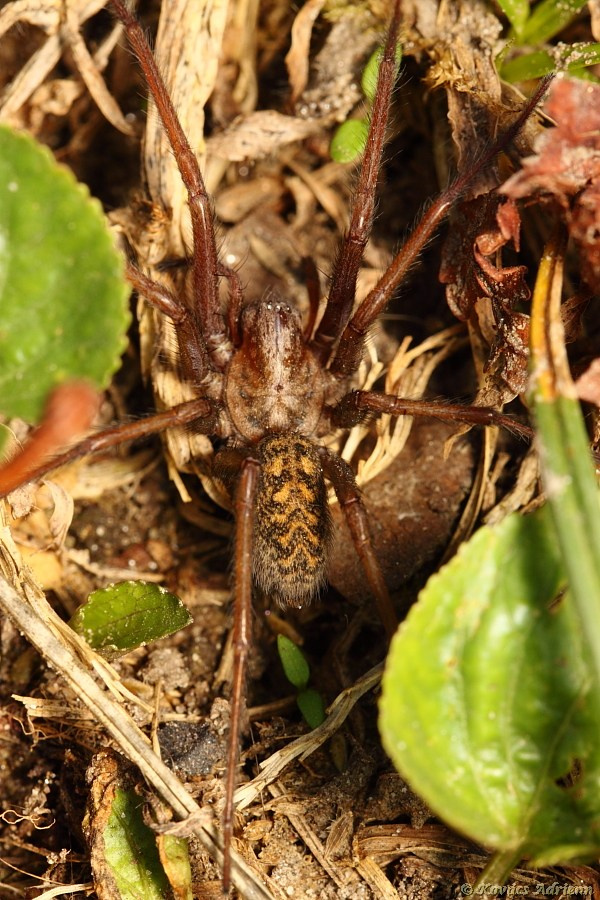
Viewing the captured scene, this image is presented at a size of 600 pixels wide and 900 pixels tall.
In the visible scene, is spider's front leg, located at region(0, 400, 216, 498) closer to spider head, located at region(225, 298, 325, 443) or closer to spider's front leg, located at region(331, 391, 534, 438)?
spider head, located at region(225, 298, 325, 443)

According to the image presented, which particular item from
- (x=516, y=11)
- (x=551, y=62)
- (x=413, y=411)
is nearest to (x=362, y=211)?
(x=413, y=411)

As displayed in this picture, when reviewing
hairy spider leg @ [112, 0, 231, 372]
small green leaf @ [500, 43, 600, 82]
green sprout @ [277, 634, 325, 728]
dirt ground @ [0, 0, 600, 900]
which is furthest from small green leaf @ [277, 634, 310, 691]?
small green leaf @ [500, 43, 600, 82]

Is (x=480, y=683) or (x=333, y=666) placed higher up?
(x=480, y=683)

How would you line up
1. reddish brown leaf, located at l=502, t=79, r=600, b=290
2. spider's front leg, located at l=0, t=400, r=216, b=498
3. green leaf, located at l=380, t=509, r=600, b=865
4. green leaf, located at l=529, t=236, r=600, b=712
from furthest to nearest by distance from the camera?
reddish brown leaf, located at l=502, t=79, r=600, b=290, spider's front leg, located at l=0, t=400, r=216, b=498, green leaf, located at l=380, t=509, r=600, b=865, green leaf, located at l=529, t=236, r=600, b=712

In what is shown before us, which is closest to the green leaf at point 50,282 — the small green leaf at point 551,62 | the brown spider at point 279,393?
the brown spider at point 279,393

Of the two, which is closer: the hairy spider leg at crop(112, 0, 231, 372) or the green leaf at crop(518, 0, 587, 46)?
the hairy spider leg at crop(112, 0, 231, 372)

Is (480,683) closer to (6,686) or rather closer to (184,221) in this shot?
(6,686)

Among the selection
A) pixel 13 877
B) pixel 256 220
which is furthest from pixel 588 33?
pixel 13 877
